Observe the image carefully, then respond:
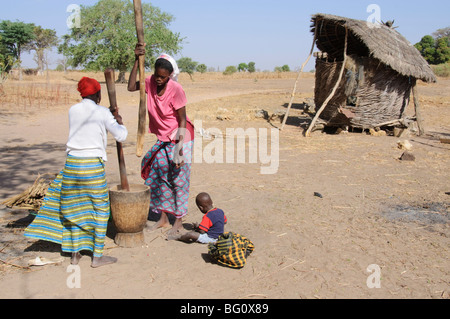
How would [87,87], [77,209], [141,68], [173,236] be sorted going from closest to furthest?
[87,87] → [77,209] → [141,68] → [173,236]

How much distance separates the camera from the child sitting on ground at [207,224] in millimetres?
3881

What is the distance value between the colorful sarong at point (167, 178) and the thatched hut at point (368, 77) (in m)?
6.90

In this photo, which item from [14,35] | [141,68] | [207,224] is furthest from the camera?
Answer: [14,35]

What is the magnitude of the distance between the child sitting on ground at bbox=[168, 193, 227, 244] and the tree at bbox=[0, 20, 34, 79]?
34579 millimetres

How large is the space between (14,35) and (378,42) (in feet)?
108

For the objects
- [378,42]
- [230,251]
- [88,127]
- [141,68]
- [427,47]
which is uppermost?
[427,47]

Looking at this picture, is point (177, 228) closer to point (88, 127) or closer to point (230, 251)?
point (230, 251)

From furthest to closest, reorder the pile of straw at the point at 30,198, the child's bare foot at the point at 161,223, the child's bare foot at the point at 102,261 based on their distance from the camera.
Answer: the pile of straw at the point at 30,198, the child's bare foot at the point at 161,223, the child's bare foot at the point at 102,261

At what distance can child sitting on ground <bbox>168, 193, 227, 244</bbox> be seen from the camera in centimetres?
388

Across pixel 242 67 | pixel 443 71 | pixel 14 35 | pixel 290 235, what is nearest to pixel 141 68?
pixel 290 235

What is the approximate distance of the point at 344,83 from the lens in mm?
10320

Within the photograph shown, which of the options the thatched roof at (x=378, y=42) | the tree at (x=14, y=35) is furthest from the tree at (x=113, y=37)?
the thatched roof at (x=378, y=42)

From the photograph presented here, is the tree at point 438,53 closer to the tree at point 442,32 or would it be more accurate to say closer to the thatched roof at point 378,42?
the tree at point 442,32

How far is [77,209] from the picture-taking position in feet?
11.0
